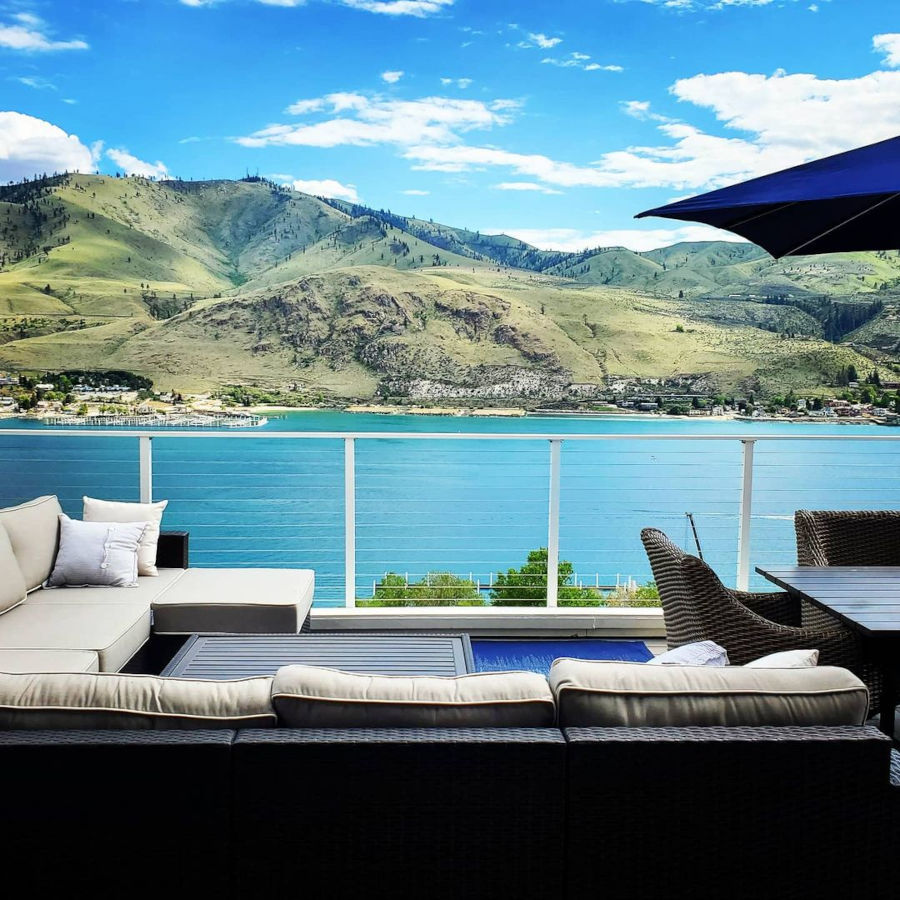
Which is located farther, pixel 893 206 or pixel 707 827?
pixel 893 206

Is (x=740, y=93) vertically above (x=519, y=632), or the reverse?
(x=740, y=93)

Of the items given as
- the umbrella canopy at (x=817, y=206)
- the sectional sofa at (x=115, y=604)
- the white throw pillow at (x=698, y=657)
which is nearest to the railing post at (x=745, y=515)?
the umbrella canopy at (x=817, y=206)

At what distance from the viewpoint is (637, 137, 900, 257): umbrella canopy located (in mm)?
2158

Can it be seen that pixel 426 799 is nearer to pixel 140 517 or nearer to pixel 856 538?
pixel 856 538

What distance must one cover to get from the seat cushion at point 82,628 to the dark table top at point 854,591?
7.41 ft

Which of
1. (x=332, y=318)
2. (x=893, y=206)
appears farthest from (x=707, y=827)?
(x=332, y=318)

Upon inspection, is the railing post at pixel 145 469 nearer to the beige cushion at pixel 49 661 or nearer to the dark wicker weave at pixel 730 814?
the beige cushion at pixel 49 661

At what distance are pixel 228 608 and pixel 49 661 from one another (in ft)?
2.91

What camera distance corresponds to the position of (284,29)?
53.4 feet

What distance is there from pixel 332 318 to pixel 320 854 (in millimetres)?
20345

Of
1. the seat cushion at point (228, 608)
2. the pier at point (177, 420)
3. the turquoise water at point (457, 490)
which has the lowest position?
the turquoise water at point (457, 490)

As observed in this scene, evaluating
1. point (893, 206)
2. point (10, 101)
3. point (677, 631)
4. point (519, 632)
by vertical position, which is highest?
point (10, 101)

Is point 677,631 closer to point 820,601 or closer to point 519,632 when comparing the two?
point 820,601

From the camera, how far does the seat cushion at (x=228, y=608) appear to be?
3.68 metres
